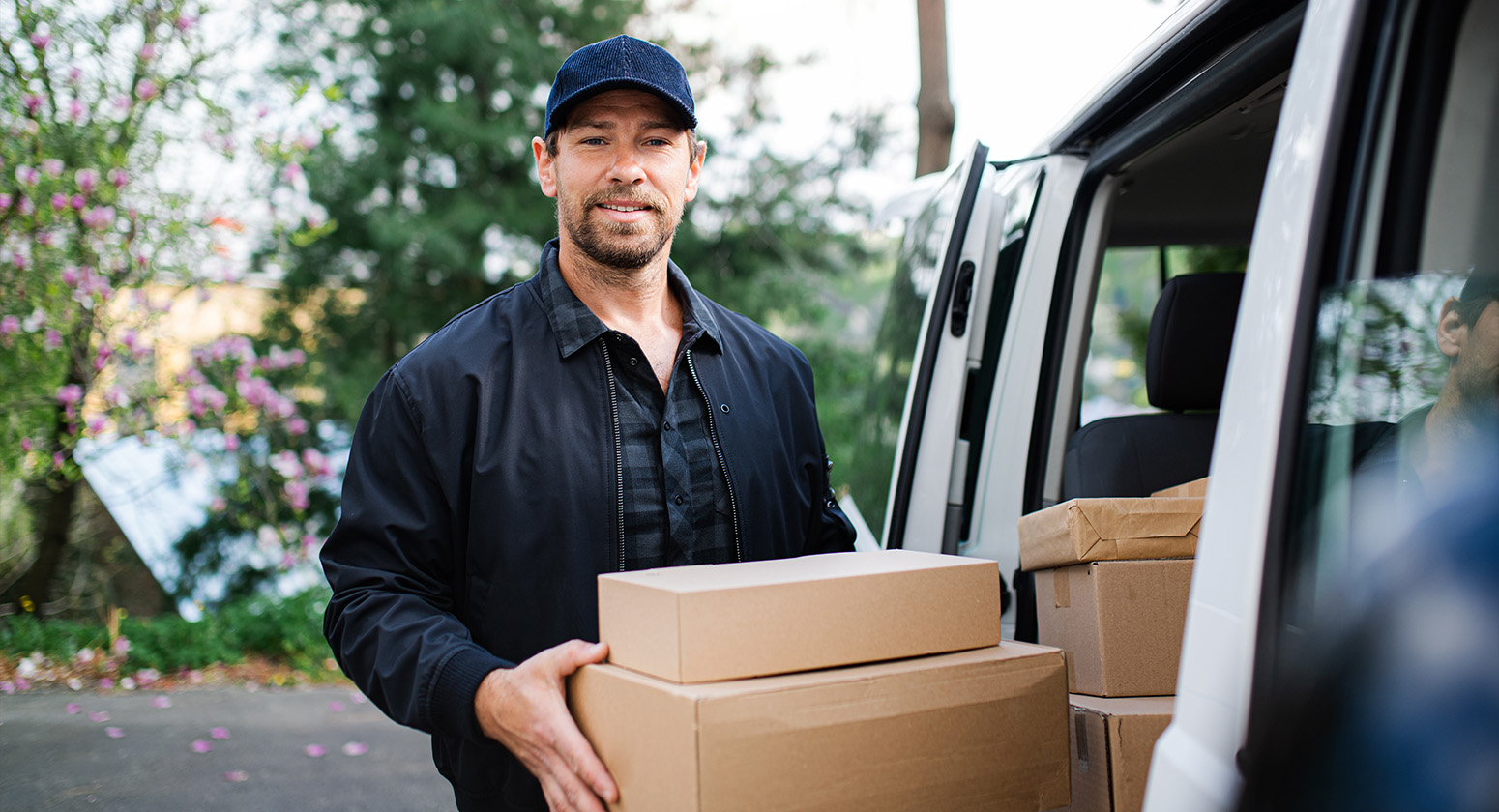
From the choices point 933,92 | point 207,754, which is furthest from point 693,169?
point 933,92

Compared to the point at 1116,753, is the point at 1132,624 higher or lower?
higher

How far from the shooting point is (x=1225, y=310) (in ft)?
8.68

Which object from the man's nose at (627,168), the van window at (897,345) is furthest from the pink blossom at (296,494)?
the man's nose at (627,168)

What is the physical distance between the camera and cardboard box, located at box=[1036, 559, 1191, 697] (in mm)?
1806

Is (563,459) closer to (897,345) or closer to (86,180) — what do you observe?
(897,345)

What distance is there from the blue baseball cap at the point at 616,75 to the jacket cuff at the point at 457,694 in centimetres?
100

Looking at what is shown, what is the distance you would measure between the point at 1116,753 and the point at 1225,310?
1.37 m

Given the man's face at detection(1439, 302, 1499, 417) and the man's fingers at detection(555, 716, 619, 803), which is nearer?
the man's face at detection(1439, 302, 1499, 417)

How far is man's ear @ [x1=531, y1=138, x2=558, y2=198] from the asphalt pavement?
2.82m

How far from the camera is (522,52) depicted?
863 cm

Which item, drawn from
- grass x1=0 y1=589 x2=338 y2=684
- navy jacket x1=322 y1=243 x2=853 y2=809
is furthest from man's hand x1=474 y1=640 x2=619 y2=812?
grass x1=0 y1=589 x2=338 y2=684

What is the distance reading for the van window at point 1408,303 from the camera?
1065 millimetres

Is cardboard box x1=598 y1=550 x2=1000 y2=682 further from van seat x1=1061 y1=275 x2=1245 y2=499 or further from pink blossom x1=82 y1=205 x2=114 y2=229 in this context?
pink blossom x1=82 y1=205 x2=114 y2=229

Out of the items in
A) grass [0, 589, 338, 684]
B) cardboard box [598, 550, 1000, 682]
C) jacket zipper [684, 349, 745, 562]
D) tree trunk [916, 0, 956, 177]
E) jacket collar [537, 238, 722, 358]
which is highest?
tree trunk [916, 0, 956, 177]
